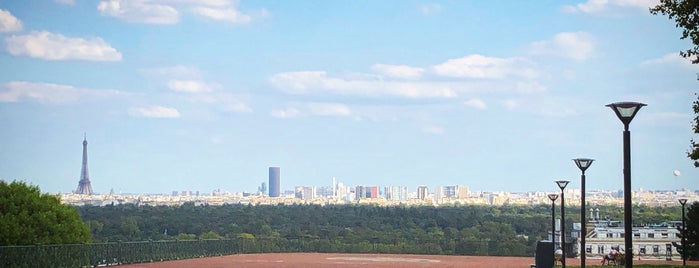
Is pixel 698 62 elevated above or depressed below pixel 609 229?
above

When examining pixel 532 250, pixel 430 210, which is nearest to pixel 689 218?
pixel 532 250

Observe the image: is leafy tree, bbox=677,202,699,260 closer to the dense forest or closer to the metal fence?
the metal fence

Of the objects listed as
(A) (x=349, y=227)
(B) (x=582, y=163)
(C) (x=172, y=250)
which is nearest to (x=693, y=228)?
(B) (x=582, y=163)

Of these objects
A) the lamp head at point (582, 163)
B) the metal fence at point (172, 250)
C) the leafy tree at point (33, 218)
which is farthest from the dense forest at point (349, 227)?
the lamp head at point (582, 163)

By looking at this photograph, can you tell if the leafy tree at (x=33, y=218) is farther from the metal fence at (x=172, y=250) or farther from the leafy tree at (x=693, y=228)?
the leafy tree at (x=693, y=228)

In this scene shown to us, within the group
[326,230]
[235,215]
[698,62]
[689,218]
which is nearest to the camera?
[698,62]

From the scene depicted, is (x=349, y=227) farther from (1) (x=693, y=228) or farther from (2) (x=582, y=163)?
(2) (x=582, y=163)

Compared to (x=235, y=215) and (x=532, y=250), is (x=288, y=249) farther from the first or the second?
(x=235, y=215)
